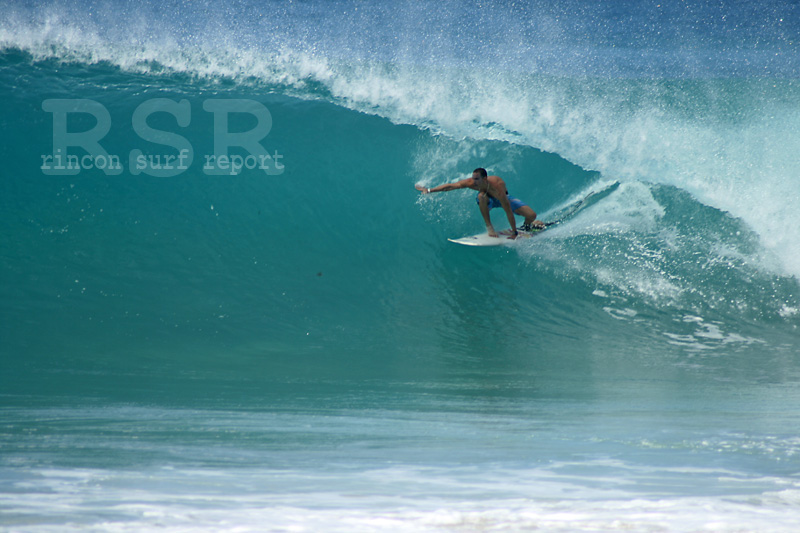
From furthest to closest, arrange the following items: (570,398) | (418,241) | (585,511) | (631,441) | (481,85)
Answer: (481,85), (418,241), (570,398), (631,441), (585,511)

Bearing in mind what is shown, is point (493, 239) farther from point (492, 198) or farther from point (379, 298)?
point (379, 298)

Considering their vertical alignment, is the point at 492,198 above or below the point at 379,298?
above

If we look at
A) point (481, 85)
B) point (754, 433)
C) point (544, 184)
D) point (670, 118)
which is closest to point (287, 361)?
point (754, 433)

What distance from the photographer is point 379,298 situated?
6.20 meters

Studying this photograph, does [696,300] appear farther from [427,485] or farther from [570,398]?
[427,485]

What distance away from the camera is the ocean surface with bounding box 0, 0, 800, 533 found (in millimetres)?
2209

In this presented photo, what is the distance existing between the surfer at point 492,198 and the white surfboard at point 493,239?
50mm

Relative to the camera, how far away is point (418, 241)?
734 centimetres

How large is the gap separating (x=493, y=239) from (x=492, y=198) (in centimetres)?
44

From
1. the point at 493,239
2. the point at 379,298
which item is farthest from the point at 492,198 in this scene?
the point at 379,298

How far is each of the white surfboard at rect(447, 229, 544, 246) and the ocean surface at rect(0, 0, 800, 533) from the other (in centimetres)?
10

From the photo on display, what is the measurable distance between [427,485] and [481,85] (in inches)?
328

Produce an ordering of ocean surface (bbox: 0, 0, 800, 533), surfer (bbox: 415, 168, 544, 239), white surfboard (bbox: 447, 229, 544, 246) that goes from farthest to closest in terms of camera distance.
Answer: white surfboard (bbox: 447, 229, 544, 246), surfer (bbox: 415, 168, 544, 239), ocean surface (bbox: 0, 0, 800, 533)

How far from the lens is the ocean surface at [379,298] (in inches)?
87.0
